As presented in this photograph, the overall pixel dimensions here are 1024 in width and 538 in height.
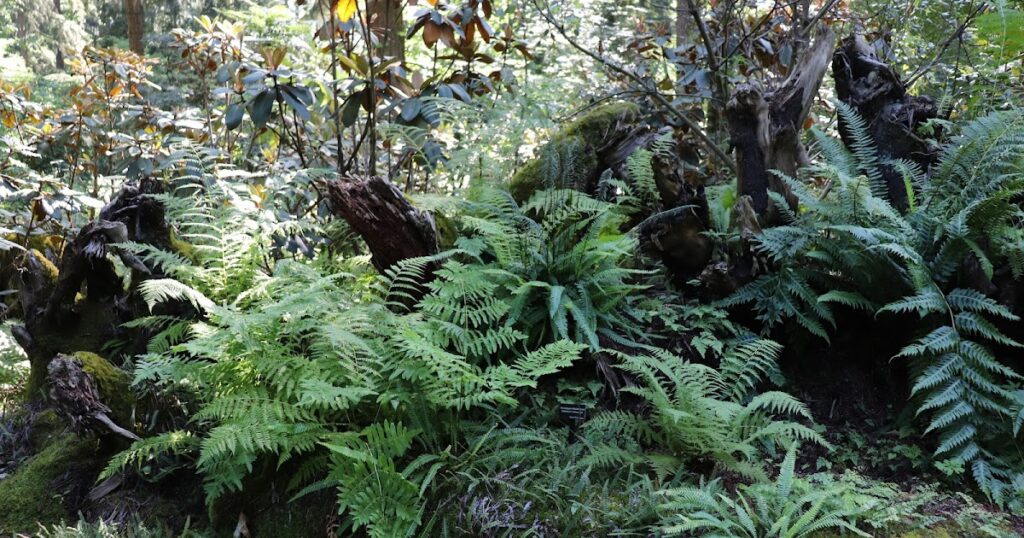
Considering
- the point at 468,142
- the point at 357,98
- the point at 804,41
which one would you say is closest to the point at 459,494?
the point at 468,142

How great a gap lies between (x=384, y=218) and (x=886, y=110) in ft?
10.7

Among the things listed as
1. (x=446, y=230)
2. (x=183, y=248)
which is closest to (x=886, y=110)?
(x=446, y=230)

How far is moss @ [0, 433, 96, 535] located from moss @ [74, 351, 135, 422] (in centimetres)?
33

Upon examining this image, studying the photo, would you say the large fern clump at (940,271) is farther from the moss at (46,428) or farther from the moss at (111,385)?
the moss at (46,428)

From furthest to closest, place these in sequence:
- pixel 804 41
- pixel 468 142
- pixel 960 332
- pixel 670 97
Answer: pixel 670 97 → pixel 804 41 → pixel 468 142 → pixel 960 332

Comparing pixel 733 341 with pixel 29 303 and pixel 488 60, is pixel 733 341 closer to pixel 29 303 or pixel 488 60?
pixel 488 60

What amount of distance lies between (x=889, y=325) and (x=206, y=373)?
3640 millimetres

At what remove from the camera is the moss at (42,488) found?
12.1 feet

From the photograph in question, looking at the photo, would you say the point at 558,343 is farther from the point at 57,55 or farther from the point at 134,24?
the point at 57,55

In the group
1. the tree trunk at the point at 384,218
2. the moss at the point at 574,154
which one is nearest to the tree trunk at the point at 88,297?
the tree trunk at the point at 384,218

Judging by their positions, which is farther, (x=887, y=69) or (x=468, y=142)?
(x=468, y=142)

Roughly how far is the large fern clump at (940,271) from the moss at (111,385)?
11.5 feet

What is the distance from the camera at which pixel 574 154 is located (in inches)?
197

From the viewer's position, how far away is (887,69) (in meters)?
4.55
